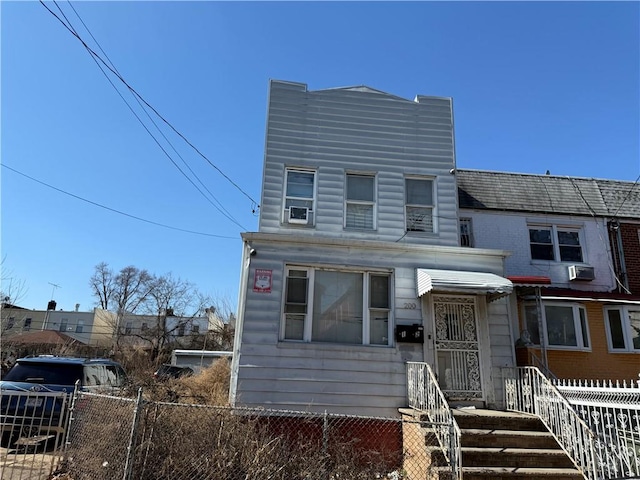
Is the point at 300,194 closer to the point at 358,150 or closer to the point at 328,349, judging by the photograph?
the point at 358,150

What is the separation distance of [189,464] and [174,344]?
35568 millimetres

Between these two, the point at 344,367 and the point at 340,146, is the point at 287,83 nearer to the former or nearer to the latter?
the point at 340,146

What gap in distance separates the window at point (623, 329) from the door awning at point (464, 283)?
4245 millimetres

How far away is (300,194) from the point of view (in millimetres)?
10578

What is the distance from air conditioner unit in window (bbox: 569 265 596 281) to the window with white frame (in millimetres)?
1670

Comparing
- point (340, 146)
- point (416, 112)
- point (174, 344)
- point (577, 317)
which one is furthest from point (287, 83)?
point (174, 344)

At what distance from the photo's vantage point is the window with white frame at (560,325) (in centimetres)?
1059

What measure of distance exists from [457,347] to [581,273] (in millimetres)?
5863

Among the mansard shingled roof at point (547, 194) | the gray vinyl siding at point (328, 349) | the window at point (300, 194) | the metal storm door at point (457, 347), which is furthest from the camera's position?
the mansard shingled roof at point (547, 194)

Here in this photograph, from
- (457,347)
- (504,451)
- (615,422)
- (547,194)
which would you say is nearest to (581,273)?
(547,194)

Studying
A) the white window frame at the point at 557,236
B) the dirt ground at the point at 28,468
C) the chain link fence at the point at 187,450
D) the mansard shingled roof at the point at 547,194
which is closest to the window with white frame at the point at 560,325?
the white window frame at the point at 557,236

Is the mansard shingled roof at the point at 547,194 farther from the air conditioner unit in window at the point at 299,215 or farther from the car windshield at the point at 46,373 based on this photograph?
the car windshield at the point at 46,373

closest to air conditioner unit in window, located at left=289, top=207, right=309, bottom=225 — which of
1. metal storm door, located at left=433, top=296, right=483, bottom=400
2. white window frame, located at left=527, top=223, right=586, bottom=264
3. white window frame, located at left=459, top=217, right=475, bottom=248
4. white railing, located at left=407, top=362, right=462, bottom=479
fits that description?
metal storm door, located at left=433, top=296, right=483, bottom=400

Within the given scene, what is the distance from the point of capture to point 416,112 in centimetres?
1145
